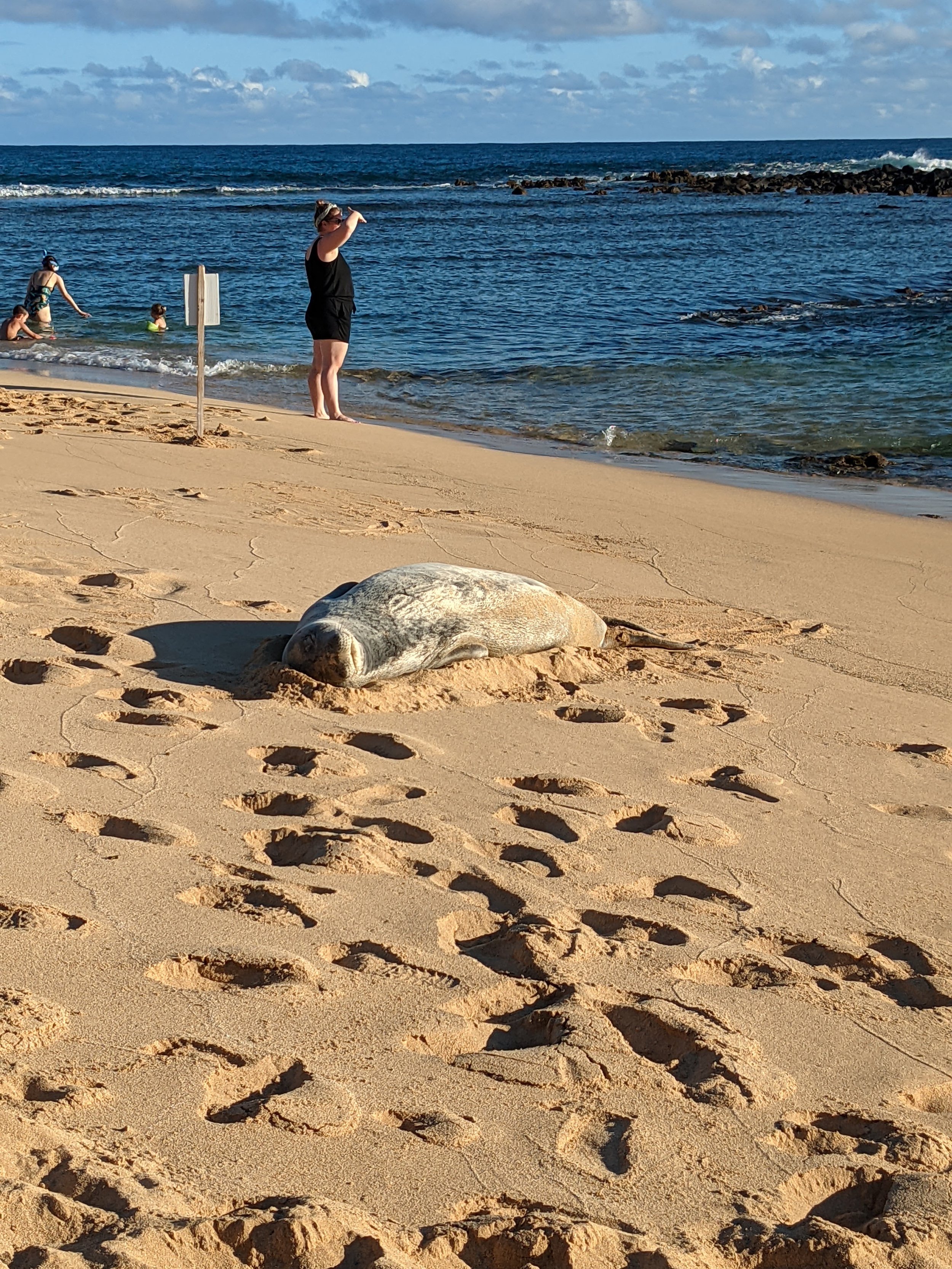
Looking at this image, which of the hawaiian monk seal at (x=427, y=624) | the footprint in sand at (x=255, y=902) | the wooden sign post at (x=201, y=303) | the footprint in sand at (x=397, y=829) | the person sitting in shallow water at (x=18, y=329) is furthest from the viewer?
the person sitting in shallow water at (x=18, y=329)

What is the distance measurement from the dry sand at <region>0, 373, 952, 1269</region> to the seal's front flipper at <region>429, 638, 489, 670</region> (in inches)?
1.8

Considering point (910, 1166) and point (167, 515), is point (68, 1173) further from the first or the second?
point (167, 515)

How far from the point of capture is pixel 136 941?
3.04 m

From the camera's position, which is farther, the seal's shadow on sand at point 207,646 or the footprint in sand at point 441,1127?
the seal's shadow on sand at point 207,646

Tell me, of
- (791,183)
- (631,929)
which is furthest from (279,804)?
(791,183)

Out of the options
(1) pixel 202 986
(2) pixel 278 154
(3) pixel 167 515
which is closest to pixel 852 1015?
(1) pixel 202 986

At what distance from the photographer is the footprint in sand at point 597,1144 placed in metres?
2.41

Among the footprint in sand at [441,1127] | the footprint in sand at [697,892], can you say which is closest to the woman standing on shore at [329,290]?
the footprint in sand at [697,892]

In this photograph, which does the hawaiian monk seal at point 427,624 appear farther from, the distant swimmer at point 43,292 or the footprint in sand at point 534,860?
the distant swimmer at point 43,292

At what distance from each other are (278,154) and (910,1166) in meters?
124

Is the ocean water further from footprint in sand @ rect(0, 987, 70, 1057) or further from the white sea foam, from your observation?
footprint in sand @ rect(0, 987, 70, 1057)

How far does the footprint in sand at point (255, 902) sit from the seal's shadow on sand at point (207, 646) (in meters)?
1.58

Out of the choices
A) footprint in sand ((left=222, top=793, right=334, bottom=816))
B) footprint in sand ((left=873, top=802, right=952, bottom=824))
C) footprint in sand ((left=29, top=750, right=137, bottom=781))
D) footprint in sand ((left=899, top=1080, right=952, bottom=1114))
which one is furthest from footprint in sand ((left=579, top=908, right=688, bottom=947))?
footprint in sand ((left=29, top=750, right=137, bottom=781))

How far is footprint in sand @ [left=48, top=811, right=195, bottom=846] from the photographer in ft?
11.7
